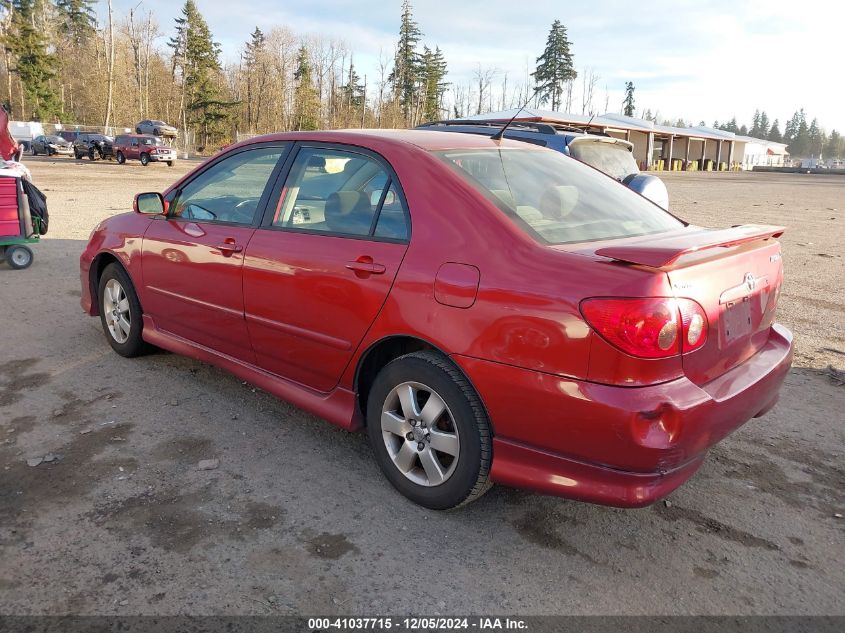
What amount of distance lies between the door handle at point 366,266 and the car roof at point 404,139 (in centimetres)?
63

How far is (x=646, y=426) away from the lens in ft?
7.98

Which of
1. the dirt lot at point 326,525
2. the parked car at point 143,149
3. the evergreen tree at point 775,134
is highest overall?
the evergreen tree at point 775,134

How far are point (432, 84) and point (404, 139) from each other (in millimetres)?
85434

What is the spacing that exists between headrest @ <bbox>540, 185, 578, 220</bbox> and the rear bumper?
0.89 meters

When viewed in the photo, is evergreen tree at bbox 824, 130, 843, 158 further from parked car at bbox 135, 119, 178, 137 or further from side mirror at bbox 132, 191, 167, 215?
side mirror at bbox 132, 191, 167, 215

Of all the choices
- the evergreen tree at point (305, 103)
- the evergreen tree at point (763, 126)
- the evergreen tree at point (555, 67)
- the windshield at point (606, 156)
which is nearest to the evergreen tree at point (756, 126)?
the evergreen tree at point (763, 126)

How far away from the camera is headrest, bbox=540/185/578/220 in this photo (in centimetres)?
321

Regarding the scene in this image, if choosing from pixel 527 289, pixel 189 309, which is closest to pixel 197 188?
pixel 189 309

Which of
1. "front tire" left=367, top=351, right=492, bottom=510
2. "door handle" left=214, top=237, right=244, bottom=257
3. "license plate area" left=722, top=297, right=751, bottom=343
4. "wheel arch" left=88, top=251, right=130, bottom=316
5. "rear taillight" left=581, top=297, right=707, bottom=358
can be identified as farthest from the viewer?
"wheel arch" left=88, top=251, right=130, bottom=316

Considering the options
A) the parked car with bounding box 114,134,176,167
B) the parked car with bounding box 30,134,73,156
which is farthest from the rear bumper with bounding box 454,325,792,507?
the parked car with bounding box 30,134,73,156

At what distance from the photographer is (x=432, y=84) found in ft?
276

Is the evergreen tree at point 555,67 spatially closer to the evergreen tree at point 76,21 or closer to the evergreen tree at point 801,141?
the evergreen tree at point 76,21

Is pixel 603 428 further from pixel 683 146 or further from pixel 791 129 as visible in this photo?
pixel 791 129

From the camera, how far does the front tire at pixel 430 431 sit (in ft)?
9.30
